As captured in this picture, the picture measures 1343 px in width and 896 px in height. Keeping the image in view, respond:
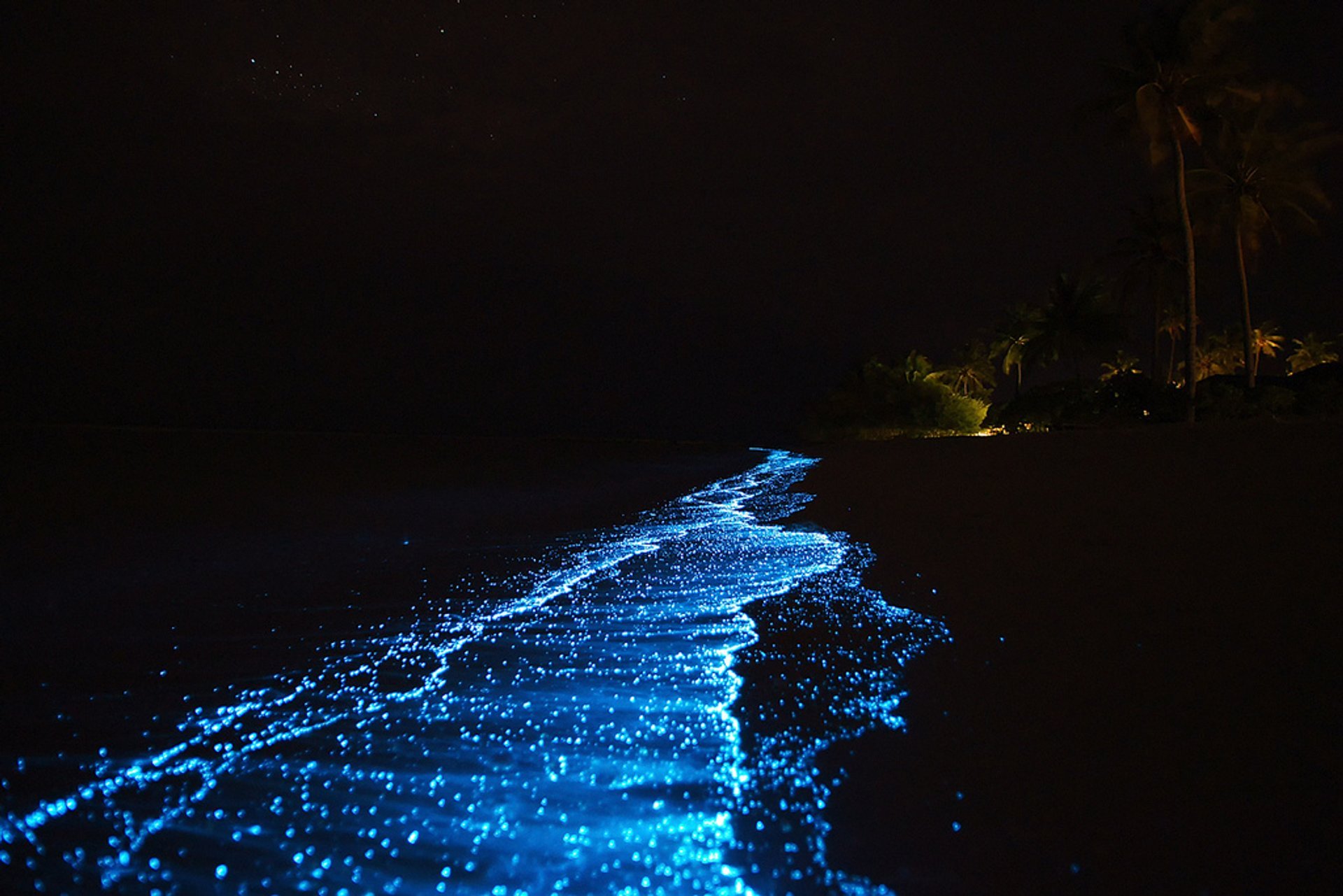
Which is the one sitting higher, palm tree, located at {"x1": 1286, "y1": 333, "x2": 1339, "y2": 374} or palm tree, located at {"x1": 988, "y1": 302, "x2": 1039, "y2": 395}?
palm tree, located at {"x1": 988, "y1": 302, "x2": 1039, "y2": 395}

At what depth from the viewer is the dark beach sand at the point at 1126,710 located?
1642 mm

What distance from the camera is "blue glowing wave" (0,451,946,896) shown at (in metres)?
1.72

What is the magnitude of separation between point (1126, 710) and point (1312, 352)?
5706cm

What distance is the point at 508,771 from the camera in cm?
220

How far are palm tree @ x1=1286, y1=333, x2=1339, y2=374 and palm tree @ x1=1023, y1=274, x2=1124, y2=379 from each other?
18472mm

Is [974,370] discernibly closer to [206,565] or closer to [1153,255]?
[1153,255]

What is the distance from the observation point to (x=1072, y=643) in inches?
119

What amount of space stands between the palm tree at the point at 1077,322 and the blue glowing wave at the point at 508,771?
36.2 m

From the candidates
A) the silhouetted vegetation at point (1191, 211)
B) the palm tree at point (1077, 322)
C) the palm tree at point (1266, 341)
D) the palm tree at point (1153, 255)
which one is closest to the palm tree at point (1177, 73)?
the silhouetted vegetation at point (1191, 211)

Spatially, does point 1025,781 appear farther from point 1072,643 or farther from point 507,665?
point 507,665

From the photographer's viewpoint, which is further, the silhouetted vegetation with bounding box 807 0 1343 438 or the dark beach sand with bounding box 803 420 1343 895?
the silhouetted vegetation with bounding box 807 0 1343 438

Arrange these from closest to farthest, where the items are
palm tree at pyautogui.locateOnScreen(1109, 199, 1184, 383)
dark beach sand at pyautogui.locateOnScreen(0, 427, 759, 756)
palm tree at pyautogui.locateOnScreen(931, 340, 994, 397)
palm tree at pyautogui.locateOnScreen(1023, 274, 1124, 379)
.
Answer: dark beach sand at pyautogui.locateOnScreen(0, 427, 759, 756) → palm tree at pyautogui.locateOnScreen(1109, 199, 1184, 383) → palm tree at pyautogui.locateOnScreen(1023, 274, 1124, 379) → palm tree at pyautogui.locateOnScreen(931, 340, 994, 397)

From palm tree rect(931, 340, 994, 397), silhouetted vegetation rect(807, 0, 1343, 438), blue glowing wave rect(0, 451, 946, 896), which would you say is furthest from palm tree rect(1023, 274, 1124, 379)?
blue glowing wave rect(0, 451, 946, 896)

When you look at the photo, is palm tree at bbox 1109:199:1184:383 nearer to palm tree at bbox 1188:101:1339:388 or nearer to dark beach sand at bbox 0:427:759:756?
palm tree at bbox 1188:101:1339:388
